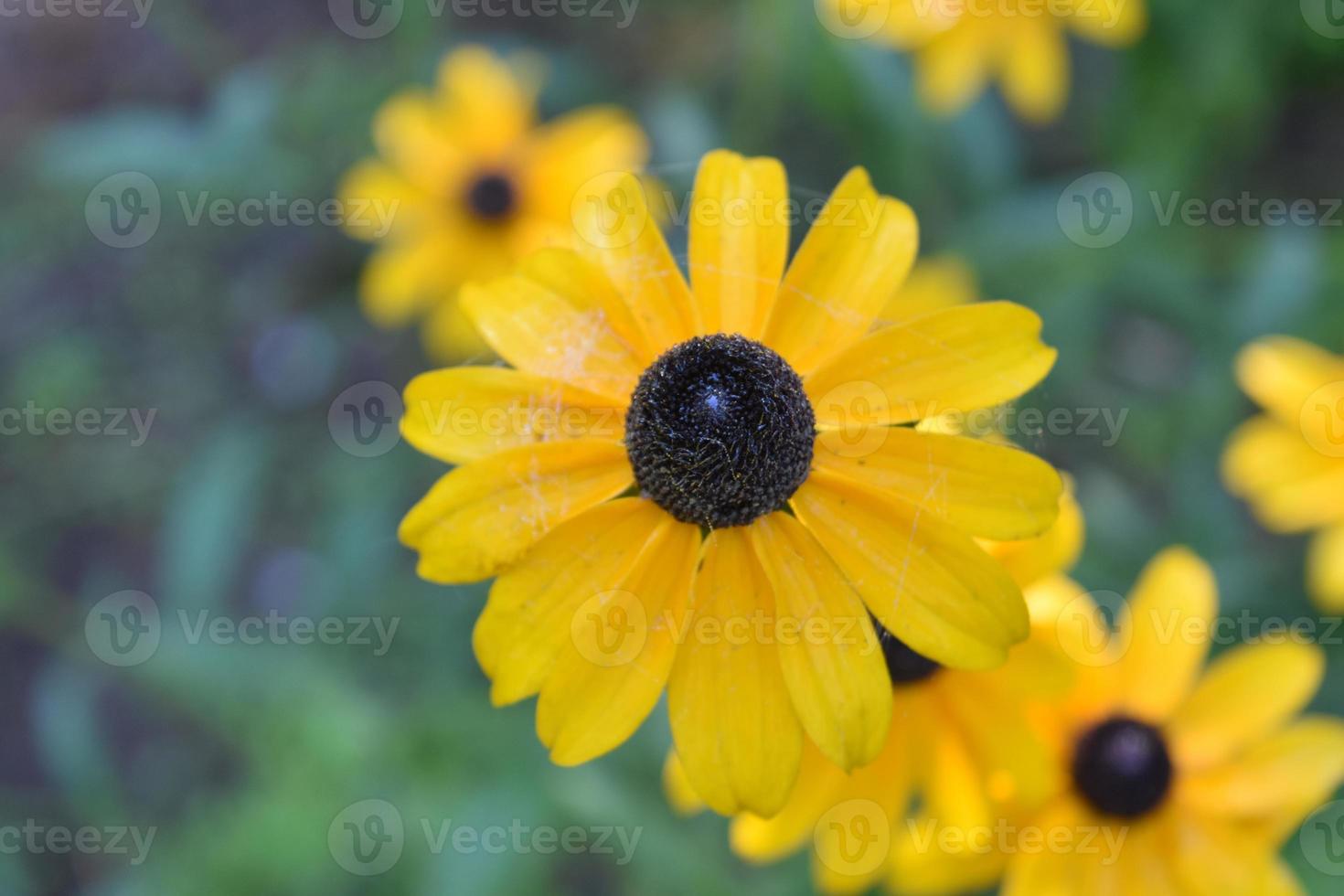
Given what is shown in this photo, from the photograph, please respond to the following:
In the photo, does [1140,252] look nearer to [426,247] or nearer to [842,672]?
[426,247]

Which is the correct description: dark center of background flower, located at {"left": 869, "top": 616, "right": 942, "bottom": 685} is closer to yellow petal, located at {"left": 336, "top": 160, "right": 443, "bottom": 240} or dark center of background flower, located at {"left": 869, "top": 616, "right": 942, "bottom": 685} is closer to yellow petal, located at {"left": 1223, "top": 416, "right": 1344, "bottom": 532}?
yellow petal, located at {"left": 1223, "top": 416, "right": 1344, "bottom": 532}

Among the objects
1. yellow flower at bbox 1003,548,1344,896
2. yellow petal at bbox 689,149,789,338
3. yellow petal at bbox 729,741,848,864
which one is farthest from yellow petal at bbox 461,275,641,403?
yellow flower at bbox 1003,548,1344,896

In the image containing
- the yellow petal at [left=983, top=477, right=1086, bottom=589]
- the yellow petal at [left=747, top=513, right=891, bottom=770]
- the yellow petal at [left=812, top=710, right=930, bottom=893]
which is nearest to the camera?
the yellow petal at [left=747, top=513, right=891, bottom=770]

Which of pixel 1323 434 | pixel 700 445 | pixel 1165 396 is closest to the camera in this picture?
pixel 700 445

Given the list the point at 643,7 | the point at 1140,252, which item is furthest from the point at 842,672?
the point at 643,7

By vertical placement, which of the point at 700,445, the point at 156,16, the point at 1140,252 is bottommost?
the point at 1140,252

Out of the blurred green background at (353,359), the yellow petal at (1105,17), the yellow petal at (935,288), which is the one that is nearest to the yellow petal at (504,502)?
the blurred green background at (353,359)

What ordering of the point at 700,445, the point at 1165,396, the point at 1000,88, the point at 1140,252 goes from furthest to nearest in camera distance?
the point at 1000,88 < the point at 1165,396 < the point at 1140,252 < the point at 700,445
